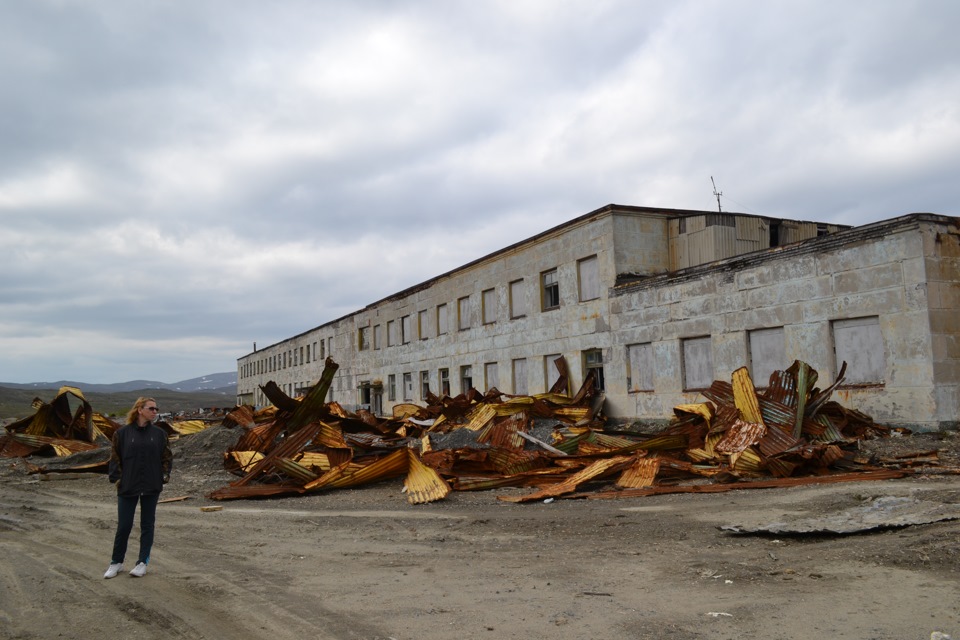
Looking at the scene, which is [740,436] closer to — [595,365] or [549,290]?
[595,365]

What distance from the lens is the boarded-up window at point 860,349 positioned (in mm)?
15906

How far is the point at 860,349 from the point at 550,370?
481 inches

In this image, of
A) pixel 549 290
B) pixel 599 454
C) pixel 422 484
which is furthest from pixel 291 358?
pixel 422 484

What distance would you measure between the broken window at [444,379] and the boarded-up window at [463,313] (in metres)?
2.51

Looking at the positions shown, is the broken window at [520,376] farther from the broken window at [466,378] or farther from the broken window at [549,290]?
the broken window at [466,378]

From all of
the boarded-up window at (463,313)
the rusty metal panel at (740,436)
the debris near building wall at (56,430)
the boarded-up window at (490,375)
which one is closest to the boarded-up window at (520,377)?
the boarded-up window at (490,375)

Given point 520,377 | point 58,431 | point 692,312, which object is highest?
point 692,312

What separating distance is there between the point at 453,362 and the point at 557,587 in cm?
2786

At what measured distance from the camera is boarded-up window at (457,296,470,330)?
33.0 meters

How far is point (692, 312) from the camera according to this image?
20.5m

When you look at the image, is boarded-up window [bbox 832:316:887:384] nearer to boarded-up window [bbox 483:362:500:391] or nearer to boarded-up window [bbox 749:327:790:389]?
boarded-up window [bbox 749:327:790:389]

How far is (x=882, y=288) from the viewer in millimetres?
15617

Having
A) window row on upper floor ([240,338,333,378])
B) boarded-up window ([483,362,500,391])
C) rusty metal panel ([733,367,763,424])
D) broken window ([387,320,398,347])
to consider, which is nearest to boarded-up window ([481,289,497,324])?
boarded-up window ([483,362,500,391])

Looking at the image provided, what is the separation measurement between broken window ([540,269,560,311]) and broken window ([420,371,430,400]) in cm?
1132
